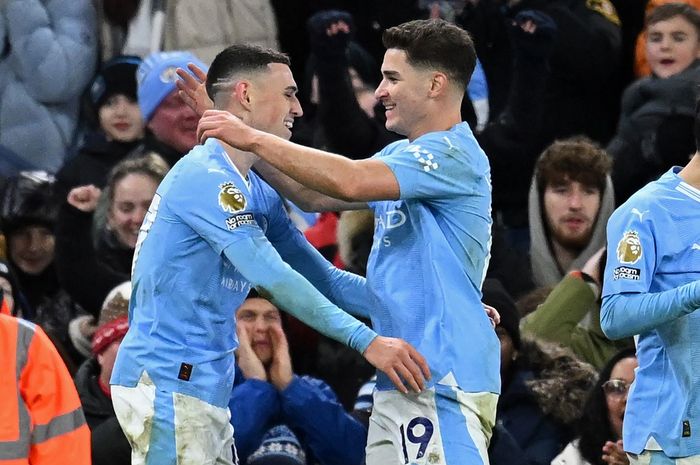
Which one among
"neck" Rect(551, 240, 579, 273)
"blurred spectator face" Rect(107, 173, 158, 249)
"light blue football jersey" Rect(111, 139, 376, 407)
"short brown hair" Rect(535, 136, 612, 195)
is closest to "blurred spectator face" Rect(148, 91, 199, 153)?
"blurred spectator face" Rect(107, 173, 158, 249)

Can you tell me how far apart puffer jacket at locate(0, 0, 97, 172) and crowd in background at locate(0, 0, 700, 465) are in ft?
0.04

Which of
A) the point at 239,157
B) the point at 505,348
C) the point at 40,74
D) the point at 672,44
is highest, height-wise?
the point at 672,44

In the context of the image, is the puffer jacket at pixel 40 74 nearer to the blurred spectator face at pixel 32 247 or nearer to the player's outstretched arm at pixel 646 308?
the blurred spectator face at pixel 32 247

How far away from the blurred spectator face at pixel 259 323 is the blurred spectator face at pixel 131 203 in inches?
50.9

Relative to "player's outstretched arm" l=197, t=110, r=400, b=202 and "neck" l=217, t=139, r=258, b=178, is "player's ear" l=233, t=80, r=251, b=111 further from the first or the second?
"player's outstretched arm" l=197, t=110, r=400, b=202

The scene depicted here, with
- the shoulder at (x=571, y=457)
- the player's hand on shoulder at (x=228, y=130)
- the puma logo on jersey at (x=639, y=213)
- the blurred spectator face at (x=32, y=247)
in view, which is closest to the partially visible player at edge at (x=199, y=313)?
the player's hand on shoulder at (x=228, y=130)

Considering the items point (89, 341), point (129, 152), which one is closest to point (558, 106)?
point (129, 152)

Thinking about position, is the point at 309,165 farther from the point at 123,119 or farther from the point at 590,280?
the point at 123,119

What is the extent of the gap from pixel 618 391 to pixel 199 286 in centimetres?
214

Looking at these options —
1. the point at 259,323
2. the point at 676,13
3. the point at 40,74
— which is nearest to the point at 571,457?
the point at 259,323

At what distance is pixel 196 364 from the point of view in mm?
6270

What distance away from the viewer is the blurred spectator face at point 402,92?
638cm

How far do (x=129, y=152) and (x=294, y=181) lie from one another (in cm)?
331

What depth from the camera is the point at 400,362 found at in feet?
19.9
